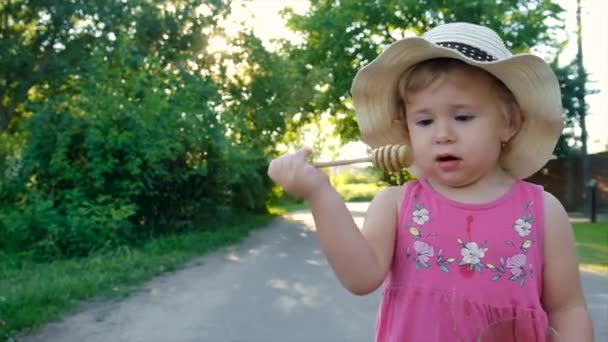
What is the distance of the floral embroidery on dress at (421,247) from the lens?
6.00ft

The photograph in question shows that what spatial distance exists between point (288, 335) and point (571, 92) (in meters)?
21.2

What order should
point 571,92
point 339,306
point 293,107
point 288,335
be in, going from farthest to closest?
point 571,92 < point 293,107 < point 339,306 < point 288,335

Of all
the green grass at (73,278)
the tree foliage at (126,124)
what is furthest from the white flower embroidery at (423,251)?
the tree foliage at (126,124)

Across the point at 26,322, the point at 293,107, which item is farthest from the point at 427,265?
the point at 293,107

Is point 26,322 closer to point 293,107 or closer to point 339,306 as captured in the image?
point 339,306

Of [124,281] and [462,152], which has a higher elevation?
[462,152]

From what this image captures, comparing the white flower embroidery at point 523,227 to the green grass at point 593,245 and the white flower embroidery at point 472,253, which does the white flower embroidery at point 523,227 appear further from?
the green grass at point 593,245

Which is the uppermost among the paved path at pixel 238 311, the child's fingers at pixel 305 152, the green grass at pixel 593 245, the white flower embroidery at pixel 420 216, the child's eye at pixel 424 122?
the child's eye at pixel 424 122

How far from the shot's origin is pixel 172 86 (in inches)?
577

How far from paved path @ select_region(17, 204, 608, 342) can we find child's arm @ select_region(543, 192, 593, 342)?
367cm

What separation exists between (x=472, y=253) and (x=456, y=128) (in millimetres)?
316

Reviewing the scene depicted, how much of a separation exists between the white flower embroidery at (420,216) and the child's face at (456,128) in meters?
0.10

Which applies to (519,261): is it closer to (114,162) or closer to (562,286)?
(562,286)

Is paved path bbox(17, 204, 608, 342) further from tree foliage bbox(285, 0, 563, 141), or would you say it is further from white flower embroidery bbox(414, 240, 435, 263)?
tree foliage bbox(285, 0, 563, 141)
